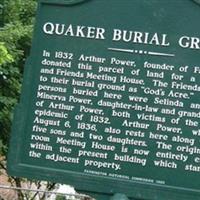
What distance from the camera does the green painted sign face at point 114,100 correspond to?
5250mm

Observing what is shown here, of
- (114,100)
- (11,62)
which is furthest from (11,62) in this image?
(114,100)

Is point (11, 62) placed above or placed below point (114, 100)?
above

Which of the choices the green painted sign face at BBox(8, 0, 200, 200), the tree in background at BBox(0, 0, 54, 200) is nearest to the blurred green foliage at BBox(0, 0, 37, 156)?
the tree in background at BBox(0, 0, 54, 200)

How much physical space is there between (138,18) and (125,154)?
1.09 m

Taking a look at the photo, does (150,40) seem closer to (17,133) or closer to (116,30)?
(116,30)

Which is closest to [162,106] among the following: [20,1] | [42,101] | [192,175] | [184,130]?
[184,130]

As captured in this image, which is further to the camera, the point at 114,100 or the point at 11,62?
the point at 11,62

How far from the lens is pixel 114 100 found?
211 inches

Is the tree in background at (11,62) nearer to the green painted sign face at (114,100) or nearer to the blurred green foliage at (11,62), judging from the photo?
the blurred green foliage at (11,62)

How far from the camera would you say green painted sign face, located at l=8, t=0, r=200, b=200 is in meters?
5.25

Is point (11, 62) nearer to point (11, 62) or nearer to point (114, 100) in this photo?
point (11, 62)

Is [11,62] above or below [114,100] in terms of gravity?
above

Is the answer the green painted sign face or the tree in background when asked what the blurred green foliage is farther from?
the green painted sign face

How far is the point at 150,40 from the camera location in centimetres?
541
